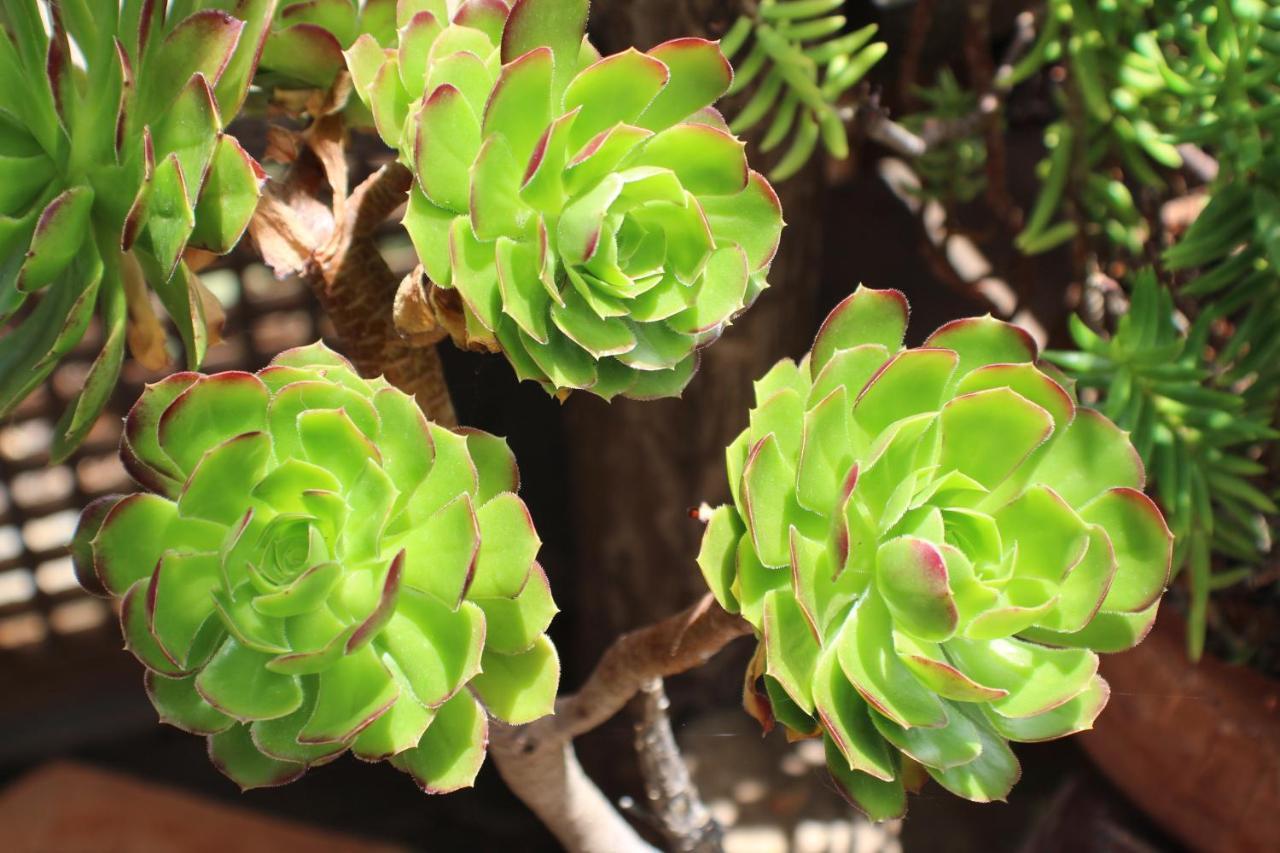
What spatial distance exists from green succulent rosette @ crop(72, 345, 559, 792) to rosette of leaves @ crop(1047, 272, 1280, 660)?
14.6 inches

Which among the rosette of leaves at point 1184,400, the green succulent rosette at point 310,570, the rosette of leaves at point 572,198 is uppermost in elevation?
the rosette of leaves at point 572,198

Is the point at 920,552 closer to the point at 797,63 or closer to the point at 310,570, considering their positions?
the point at 310,570

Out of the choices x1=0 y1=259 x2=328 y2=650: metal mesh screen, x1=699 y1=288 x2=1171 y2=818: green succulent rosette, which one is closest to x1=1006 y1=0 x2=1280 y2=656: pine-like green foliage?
x1=699 y1=288 x2=1171 y2=818: green succulent rosette

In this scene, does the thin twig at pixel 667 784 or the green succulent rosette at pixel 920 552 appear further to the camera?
the thin twig at pixel 667 784

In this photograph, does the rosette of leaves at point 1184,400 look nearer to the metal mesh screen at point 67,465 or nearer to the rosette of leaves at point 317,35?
the rosette of leaves at point 317,35

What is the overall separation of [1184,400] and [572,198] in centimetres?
38

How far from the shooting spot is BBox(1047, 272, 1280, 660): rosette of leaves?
58cm

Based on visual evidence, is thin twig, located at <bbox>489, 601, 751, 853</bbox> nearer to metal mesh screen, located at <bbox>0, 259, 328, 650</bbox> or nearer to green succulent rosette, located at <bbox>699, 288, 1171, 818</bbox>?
green succulent rosette, located at <bbox>699, 288, 1171, 818</bbox>

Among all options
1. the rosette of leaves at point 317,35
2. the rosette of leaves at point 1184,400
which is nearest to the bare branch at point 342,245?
the rosette of leaves at point 317,35

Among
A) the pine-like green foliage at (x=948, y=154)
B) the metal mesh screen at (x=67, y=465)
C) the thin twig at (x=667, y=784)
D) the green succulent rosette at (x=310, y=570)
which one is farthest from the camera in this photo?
the metal mesh screen at (x=67, y=465)

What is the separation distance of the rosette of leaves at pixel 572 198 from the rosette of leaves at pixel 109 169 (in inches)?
1.8

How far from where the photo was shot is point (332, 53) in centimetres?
39

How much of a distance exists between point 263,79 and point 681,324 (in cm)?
19

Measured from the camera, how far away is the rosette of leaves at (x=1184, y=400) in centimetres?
58
